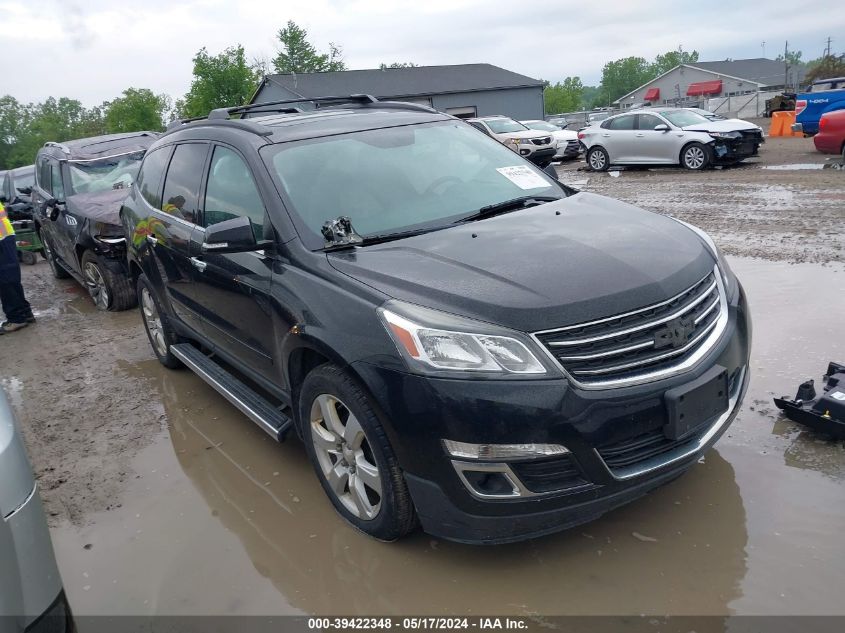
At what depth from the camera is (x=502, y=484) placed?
2658 mm

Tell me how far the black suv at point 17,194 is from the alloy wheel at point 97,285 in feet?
Result: 19.3

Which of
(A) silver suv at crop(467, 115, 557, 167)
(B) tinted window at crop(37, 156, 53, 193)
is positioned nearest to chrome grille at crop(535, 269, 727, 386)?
(B) tinted window at crop(37, 156, 53, 193)

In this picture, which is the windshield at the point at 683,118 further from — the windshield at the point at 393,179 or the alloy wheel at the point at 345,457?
the alloy wheel at the point at 345,457

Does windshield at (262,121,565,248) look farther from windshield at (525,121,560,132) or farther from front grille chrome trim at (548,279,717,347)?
windshield at (525,121,560,132)

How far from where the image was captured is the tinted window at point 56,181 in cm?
900

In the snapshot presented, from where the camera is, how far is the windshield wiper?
368 cm

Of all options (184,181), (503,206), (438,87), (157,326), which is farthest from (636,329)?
(438,87)

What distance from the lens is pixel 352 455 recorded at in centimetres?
313

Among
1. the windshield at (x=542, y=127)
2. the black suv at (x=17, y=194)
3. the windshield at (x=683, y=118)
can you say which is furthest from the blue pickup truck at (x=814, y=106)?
the black suv at (x=17, y=194)

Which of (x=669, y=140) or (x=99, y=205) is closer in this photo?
(x=99, y=205)

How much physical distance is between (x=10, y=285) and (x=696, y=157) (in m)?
13.9

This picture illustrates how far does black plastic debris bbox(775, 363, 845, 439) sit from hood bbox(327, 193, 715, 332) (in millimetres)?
1093

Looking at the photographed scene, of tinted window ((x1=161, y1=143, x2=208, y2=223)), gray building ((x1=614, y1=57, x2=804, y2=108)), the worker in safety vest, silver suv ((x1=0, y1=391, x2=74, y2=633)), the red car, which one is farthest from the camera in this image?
gray building ((x1=614, y1=57, x2=804, y2=108))

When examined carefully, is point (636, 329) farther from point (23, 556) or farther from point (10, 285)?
point (10, 285)
